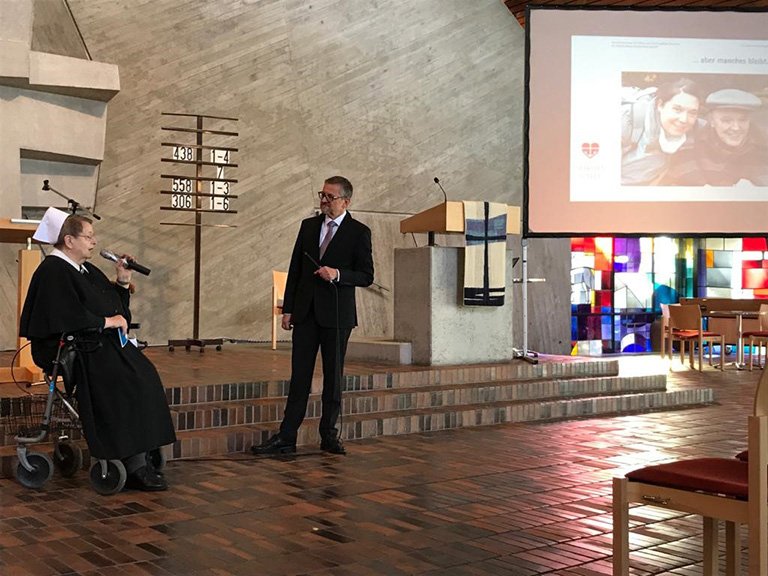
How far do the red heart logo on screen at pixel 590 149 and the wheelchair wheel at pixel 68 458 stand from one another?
4968mm

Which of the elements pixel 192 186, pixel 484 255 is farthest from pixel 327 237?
pixel 192 186

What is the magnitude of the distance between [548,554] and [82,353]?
222 centimetres

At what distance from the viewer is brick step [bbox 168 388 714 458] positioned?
5336 millimetres

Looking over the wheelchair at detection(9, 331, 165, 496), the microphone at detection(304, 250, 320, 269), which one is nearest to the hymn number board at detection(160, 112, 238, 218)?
the microphone at detection(304, 250, 320, 269)

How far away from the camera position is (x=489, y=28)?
12.6 metres

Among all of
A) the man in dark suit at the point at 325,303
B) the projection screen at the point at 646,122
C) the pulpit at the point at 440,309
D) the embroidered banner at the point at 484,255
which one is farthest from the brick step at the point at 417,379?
the projection screen at the point at 646,122

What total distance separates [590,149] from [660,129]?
24.0 inches

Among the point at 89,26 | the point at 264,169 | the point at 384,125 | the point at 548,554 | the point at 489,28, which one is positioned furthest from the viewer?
the point at 489,28

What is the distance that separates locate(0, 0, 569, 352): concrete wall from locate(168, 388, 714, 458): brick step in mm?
3965

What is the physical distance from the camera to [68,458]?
458 centimetres

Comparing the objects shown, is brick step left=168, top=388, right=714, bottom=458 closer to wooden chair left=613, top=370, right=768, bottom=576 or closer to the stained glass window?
wooden chair left=613, top=370, right=768, bottom=576

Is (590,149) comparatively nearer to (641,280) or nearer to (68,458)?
(68,458)

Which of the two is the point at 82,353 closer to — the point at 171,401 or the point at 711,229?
the point at 171,401

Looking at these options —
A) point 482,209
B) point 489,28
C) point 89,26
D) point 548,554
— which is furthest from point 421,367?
point 489,28
